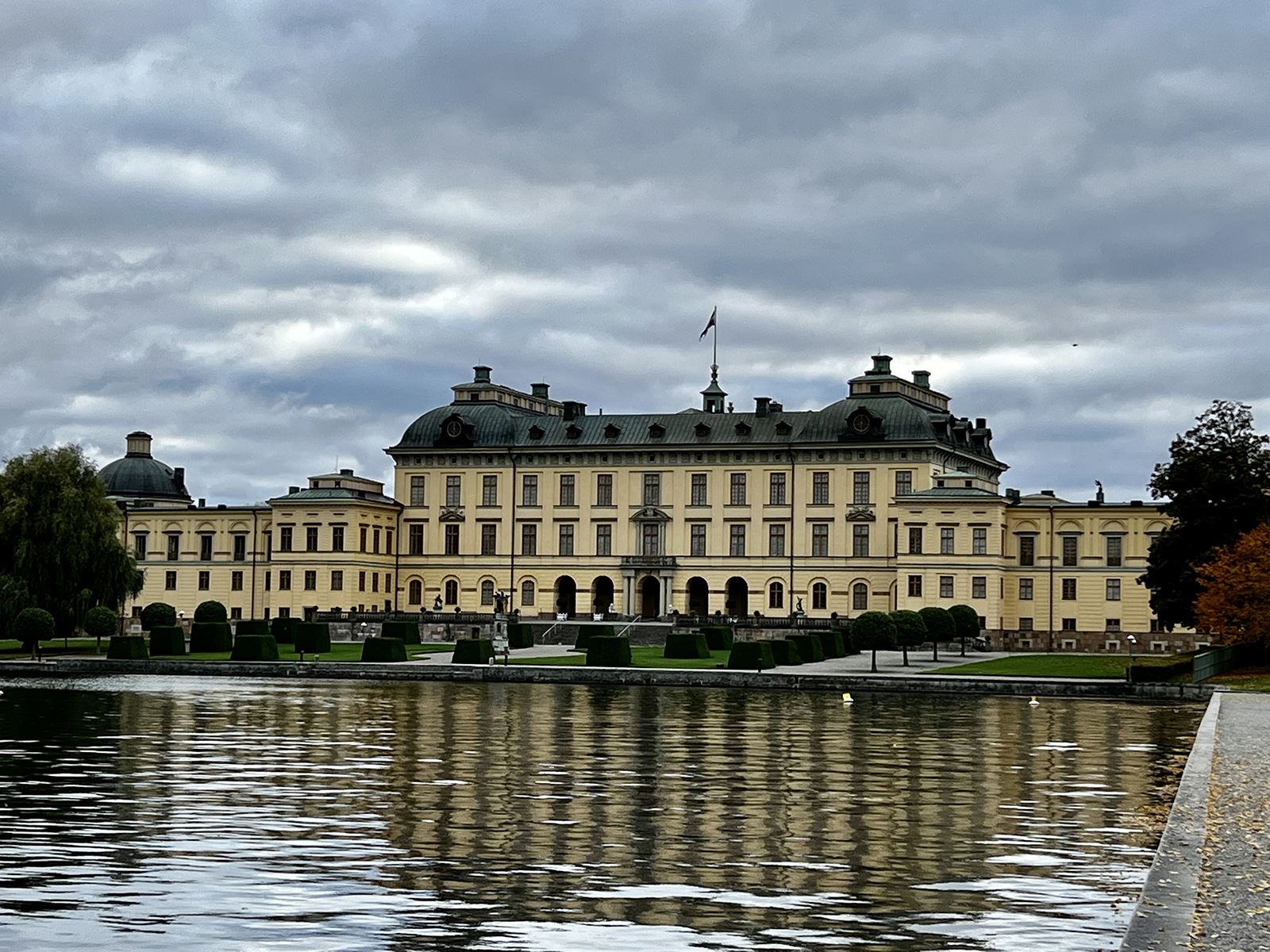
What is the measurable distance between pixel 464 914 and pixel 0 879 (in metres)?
3.83

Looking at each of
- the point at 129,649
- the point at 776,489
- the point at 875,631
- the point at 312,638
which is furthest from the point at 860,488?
the point at 129,649

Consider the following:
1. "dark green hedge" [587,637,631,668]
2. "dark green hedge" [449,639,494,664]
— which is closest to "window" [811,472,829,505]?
"dark green hedge" [587,637,631,668]

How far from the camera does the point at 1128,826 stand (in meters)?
17.7

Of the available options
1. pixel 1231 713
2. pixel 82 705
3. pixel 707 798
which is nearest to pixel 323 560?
pixel 82 705

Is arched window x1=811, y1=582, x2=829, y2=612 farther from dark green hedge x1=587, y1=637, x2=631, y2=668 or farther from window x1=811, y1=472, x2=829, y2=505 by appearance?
dark green hedge x1=587, y1=637, x2=631, y2=668

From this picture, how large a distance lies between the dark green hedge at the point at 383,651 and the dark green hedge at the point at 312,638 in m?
4.78

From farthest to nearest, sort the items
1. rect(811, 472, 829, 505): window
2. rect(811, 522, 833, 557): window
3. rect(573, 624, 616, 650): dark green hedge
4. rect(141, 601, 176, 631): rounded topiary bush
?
rect(811, 472, 829, 505): window < rect(811, 522, 833, 557): window < rect(573, 624, 616, 650): dark green hedge < rect(141, 601, 176, 631): rounded topiary bush

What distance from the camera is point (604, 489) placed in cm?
9519

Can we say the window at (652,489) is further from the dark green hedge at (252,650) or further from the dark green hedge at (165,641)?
the dark green hedge at (252,650)

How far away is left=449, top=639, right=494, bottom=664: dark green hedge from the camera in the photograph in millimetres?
60812

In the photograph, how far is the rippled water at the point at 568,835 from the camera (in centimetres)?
1198

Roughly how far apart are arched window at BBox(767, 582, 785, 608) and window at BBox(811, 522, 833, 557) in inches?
97.8

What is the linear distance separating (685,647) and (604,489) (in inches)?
1197

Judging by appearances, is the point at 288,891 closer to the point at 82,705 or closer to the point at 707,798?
the point at 707,798
